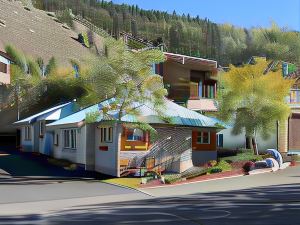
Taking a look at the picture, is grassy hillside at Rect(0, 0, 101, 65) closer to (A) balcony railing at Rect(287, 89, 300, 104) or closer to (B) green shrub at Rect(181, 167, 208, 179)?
(A) balcony railing at Rect(287, 89, 300, 104)

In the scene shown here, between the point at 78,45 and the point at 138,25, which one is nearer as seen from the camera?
the point at 78,45

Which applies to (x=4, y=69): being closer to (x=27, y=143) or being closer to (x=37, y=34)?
(x=27, y=143)

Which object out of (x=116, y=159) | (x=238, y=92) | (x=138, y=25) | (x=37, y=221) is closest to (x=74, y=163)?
(x=116, y=159)

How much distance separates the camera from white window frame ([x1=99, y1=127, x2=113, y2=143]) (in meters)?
25.2

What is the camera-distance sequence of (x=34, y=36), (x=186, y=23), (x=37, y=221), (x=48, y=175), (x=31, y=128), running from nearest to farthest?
(x=37, y=221) → (x=48, y=175) → (x=31, y=128) → (x=34, y=36) → (x=186, y=23)

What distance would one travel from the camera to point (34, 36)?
83062mm

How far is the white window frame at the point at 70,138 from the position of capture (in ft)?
96.3

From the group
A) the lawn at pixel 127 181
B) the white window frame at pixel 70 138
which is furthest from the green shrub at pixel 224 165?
the white window frame at pixel 70 138

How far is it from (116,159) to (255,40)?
66945mm

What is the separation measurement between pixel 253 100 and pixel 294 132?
21.6 ft

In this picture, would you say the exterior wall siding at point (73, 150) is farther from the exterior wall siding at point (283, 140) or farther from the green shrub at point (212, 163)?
the exterior wall siding at point (283, 140)

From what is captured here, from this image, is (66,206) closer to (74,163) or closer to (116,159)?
(116,159)

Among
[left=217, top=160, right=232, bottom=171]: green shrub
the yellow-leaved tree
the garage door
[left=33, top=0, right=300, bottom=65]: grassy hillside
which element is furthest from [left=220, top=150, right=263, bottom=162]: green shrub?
[left=33, top=0, right=300, bottom=65]: grassy hillside

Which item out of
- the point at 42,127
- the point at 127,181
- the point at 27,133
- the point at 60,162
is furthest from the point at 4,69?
the point at 127,181
